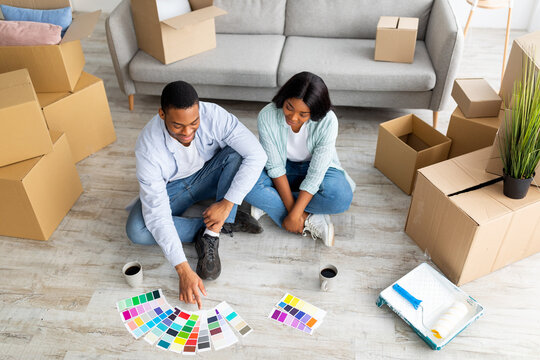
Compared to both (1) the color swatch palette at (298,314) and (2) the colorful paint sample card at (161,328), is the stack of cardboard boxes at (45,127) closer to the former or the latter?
(2) the colorful paint sample card at (161,328)

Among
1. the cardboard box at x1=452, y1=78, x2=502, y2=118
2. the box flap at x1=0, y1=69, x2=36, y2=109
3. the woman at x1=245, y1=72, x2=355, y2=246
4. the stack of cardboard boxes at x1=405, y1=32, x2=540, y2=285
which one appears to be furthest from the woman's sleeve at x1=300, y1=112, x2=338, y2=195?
the box flap at x1=0, y1=69, x2=36, y2=109

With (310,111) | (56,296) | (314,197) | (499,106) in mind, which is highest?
(310,111)

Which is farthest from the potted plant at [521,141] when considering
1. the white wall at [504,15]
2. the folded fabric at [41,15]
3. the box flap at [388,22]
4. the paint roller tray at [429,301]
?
the white wall at [504,15]

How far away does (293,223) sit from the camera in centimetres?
220

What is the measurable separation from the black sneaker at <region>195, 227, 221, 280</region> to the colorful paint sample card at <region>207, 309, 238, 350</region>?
0.56 feet

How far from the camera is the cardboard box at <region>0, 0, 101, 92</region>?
2381mm

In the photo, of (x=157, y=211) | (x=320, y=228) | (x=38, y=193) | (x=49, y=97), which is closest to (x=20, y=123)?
(x=38, y=193)

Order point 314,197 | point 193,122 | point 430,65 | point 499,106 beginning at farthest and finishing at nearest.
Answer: point 430,65 < point 499,106 < point 314,197 < point 193,122

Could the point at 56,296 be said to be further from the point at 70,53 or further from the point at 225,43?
the point at 225,43

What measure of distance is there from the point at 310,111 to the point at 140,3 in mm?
1434

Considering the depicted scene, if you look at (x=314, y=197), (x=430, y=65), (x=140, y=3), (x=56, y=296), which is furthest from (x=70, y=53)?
(x=430, y=65)

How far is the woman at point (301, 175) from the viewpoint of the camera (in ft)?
6.97

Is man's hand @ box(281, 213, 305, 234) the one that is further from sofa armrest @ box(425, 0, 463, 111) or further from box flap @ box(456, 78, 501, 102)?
sofa armrest @ box(425, 0, 463, 111)

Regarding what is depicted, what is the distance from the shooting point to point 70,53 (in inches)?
98.6
